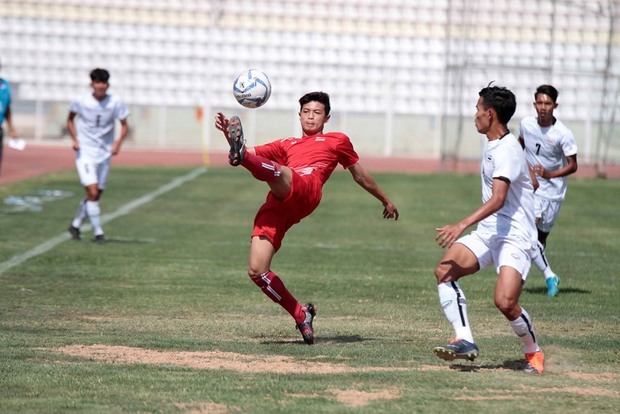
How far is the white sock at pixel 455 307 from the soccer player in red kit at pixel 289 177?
125 cm

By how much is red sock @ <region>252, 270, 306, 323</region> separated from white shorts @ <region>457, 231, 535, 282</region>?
150 cm

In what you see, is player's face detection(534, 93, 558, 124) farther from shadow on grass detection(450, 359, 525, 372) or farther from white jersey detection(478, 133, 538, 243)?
shadow on grass detection(450, 359, 525, 372)

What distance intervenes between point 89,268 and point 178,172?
Answer: 16201 mm

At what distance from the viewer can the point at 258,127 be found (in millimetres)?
→ 37500

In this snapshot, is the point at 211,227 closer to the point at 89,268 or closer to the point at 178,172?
the point at 89,268

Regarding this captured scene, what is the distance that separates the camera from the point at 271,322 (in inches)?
384

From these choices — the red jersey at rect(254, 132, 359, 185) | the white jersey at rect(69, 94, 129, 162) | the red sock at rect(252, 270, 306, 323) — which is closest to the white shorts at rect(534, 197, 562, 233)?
the red jersey at rect(254, 132, 359, 185)

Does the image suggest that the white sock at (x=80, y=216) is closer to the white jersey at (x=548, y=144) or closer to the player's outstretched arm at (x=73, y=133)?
the player's outstretched arm at (x=73, y=133)

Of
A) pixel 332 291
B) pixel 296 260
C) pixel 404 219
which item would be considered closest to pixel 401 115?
pixel 404 219

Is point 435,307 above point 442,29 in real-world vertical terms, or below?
below

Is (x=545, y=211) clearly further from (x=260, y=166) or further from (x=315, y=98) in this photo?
(x=260, y=166)

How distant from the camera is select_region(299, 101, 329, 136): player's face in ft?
29.5

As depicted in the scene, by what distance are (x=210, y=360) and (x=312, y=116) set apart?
7.60 ft

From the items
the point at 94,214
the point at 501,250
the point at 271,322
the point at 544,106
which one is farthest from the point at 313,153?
the point at 94,214
